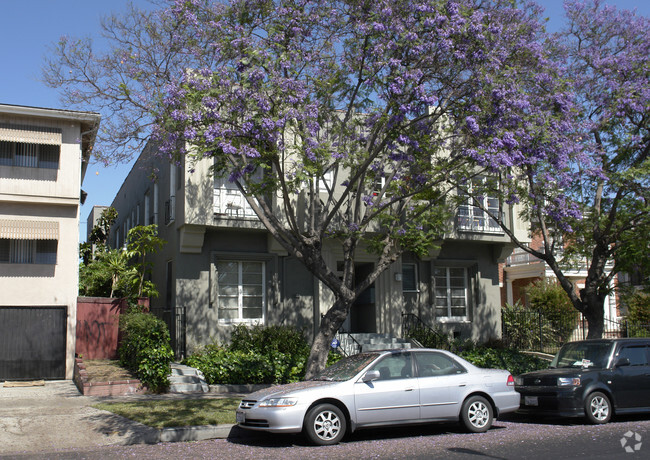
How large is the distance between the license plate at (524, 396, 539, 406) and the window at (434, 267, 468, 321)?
9.42 meters

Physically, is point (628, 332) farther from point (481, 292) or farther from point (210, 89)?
A: point (210, 89)

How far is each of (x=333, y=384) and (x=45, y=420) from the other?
4.97 m

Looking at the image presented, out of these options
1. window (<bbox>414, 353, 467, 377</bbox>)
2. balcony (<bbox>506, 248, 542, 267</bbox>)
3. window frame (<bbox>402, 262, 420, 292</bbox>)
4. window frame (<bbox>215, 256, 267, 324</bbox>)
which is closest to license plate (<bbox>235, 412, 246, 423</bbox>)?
window (<bbox>414, 353, 467, 377</bbox>)

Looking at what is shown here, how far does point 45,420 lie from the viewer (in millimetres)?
10562

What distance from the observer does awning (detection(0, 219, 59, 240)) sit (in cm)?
1583

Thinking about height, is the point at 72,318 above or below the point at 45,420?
above

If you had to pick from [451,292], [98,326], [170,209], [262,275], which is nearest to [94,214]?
[170,209]

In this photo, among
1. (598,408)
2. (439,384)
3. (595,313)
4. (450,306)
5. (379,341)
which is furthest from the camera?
(450,306)

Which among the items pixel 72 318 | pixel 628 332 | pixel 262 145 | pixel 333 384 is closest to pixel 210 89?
pixel 262 145

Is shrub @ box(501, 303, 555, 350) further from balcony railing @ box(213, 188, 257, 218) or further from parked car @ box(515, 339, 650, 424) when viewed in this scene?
balcony railing @ box(213, 188, 257, 218)

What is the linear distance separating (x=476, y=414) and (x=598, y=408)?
2548mm

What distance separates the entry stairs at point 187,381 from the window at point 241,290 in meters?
2.72

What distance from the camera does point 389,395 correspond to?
9.73m

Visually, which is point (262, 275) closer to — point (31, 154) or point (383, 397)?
point (31, 154)
